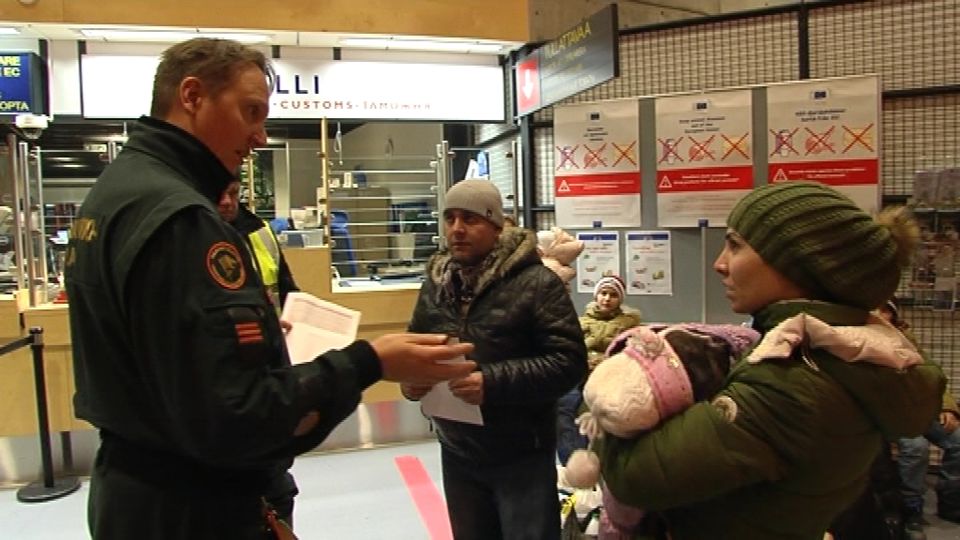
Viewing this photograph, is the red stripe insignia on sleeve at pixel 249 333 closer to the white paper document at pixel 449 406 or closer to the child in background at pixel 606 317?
the white paper document at pixel 449 406

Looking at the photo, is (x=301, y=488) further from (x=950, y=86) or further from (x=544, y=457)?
(x=950, y=86)

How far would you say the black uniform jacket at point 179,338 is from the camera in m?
1.03

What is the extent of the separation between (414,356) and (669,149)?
10.9ft

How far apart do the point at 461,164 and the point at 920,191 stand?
4070 mm

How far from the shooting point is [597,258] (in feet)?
14.9

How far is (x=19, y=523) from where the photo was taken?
3738 mm

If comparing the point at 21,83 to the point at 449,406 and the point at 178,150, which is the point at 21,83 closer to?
the point at 449,406

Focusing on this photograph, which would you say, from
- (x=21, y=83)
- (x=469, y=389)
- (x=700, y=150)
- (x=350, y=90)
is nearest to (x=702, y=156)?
(x=700, y=150)

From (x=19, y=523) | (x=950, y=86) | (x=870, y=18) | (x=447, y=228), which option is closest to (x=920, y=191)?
(x=950, y=86)

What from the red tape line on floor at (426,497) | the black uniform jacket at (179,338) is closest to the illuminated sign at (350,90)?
the red tape line on floor at (426,497)

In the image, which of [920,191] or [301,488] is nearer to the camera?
[920,191]

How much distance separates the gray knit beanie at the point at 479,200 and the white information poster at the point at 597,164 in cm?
227

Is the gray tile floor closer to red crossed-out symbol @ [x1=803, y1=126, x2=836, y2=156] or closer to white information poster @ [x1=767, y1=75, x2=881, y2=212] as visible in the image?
white information poster @ [x1=767, y1=75, x2=881, y2=212]

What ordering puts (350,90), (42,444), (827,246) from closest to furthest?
(827,246)
(42,444)
(350,90)
